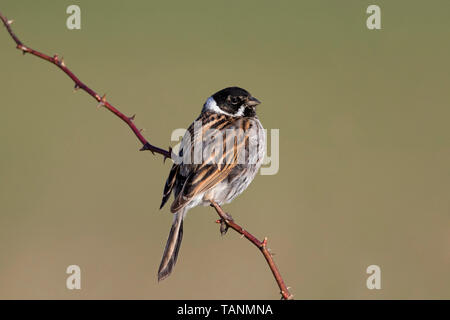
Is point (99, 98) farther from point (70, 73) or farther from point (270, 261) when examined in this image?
point (270, 261)

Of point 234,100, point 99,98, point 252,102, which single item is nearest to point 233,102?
point 234,100

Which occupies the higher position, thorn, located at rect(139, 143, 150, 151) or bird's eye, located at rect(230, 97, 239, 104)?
bird's eye, located at rect(230, 97, 239, 104)

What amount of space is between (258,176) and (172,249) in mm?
2660

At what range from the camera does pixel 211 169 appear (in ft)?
11.9

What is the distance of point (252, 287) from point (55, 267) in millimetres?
1874

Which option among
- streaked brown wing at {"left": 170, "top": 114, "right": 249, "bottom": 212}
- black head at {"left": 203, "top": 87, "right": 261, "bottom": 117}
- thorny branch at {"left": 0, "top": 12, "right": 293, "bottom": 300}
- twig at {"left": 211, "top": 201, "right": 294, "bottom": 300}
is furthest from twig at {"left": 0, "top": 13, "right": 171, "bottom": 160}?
black head at {"left": 203, "top": 87, "right": 261, "bottom": 117}

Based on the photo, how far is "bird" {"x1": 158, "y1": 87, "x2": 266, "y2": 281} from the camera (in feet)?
11.7

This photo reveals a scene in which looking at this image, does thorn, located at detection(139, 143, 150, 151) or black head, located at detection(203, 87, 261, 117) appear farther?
black head, located at detection(203, 87, 261, 117)

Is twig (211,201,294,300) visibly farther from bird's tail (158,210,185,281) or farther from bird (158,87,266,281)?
bird (158,87,266,281)

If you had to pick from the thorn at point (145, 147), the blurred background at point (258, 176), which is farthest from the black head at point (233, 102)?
the blurred background at point (258, 176)

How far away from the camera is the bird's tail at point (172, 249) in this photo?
3030 mm

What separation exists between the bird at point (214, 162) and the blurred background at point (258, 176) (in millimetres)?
1353

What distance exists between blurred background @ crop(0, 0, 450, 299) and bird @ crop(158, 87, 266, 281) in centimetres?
135

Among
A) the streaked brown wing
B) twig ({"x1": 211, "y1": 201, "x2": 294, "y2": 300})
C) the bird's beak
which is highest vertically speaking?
the bird's beak
